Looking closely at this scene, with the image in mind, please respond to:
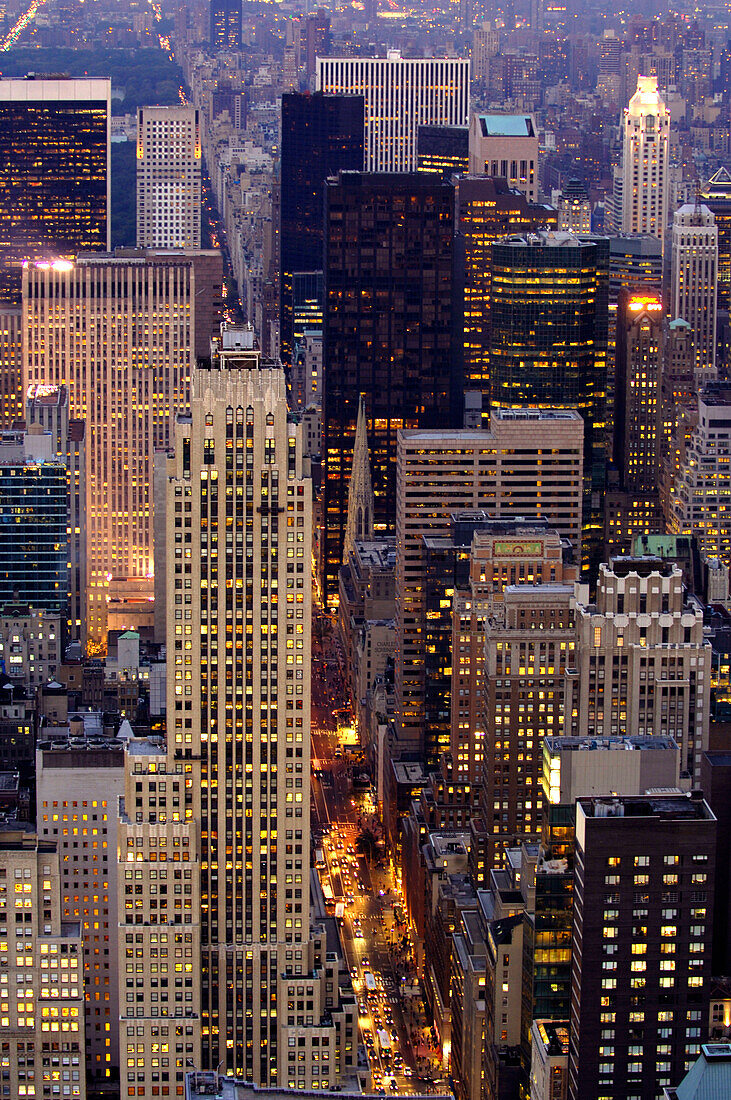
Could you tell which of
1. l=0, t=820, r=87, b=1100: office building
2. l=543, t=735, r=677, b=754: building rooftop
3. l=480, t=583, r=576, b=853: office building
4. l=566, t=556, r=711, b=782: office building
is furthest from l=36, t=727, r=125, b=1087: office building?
l=543, t=735, r=677, b=754: building rooftop

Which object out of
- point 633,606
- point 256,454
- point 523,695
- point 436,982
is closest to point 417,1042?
point 436,982

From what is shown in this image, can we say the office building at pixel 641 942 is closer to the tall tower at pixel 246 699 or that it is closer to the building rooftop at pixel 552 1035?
the building rooftop at pixel 552 1035

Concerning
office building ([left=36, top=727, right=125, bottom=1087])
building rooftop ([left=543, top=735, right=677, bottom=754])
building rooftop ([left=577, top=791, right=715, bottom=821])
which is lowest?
office building ([left=36, top=727, right=125, bottom=1087])

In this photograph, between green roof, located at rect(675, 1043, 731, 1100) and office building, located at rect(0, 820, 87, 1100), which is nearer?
green roof, located at rect(675, 1043, 731, 1100)

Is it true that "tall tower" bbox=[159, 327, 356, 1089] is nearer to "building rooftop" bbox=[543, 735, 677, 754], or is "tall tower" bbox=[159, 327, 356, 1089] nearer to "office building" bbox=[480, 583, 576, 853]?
"building rooftop" bbox=[543, 735, 677, 754]

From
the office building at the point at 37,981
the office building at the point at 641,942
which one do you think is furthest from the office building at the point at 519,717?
the office building at the point at 641,942

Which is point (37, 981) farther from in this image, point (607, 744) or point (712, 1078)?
point (712, 1078)
